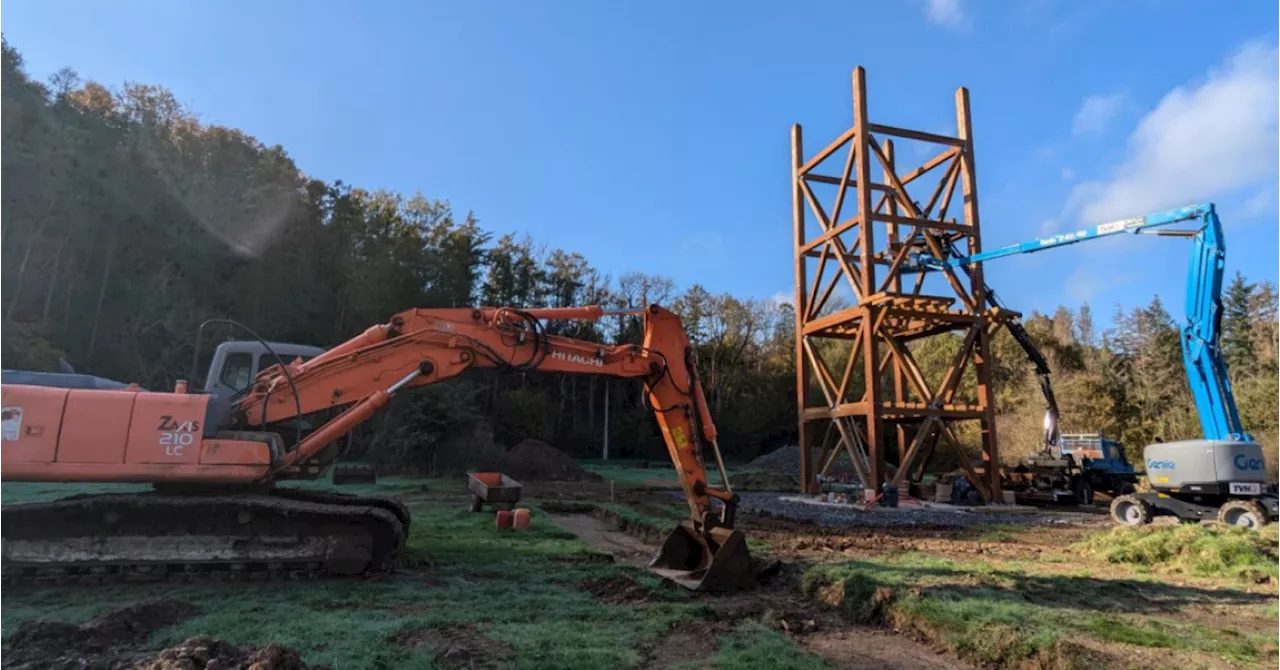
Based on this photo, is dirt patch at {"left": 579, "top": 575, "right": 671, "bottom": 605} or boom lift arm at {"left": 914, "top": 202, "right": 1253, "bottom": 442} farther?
boom lift arm at {"left": 914, "top": 202, "right": 1253, "bottom": 442}

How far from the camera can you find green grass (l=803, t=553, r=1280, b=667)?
18.8 ft

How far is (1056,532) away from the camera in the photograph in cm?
1471

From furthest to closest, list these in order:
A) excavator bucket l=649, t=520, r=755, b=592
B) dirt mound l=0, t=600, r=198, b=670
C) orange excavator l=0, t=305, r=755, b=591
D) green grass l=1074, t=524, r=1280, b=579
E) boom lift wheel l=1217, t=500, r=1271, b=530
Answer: boom lift wheel l=1217, t=500, r=1271, b=530, green grass l=1074, t=524, r=1280, b=579, excavator bucket l=649, t=520, r=755, b=592, orange excavator l=0, t=305, r=755, b=591, dirt mound l=0, t=600, r=198, b=670

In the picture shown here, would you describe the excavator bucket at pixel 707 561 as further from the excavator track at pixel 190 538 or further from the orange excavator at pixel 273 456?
the excavator track at pixel 190 538

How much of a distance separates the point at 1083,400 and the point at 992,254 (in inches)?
687

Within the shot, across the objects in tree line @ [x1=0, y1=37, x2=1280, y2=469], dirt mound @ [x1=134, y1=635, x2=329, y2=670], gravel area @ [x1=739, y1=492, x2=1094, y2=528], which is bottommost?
dirt mound @ [x1=134, y1=635, x2=329, y2=670]

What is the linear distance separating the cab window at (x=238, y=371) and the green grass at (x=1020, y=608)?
306 inches

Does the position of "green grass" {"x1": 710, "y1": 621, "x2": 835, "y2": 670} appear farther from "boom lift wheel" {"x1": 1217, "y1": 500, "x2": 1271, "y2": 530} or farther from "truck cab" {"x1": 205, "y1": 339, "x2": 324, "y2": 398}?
"boom lift wheel" {"x1": 1217, "y1": 500, "x2": 1271, "y2": 530}

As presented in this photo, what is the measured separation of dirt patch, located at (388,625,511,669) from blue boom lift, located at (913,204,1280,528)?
14.0m

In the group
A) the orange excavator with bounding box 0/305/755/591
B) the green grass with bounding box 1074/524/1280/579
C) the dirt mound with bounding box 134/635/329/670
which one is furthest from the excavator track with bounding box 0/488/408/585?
the green grass with bounding box 1074/524/1280/579

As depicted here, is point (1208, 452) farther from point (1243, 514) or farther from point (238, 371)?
point (238, 371)

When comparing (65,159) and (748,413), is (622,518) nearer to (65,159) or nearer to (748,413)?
(65,159)

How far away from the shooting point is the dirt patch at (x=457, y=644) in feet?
18.2

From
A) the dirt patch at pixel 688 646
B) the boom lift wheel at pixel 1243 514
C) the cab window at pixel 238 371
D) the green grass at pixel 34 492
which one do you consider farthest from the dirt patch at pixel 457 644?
the boom lift wheel at pixel 1243 514
